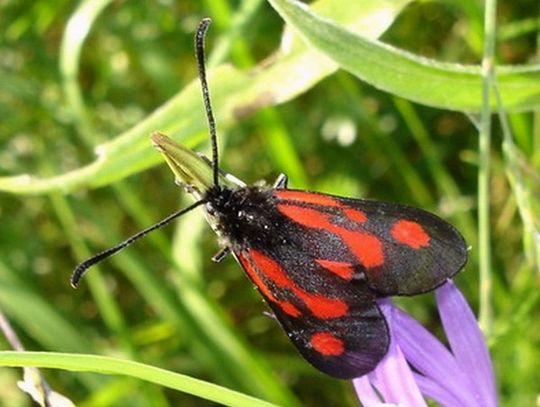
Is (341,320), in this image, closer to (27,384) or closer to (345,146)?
(27,384)

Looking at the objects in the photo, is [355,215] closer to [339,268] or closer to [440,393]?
[339,268]

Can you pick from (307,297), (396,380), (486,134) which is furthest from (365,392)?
(486,134)

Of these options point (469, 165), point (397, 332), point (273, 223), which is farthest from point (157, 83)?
point (397, 332)

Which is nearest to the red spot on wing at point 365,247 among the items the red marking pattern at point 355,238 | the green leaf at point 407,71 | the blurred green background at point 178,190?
the red marking pattern at point 355,238

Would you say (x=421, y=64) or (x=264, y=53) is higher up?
(x=264, y=53)

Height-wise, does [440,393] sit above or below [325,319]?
below
